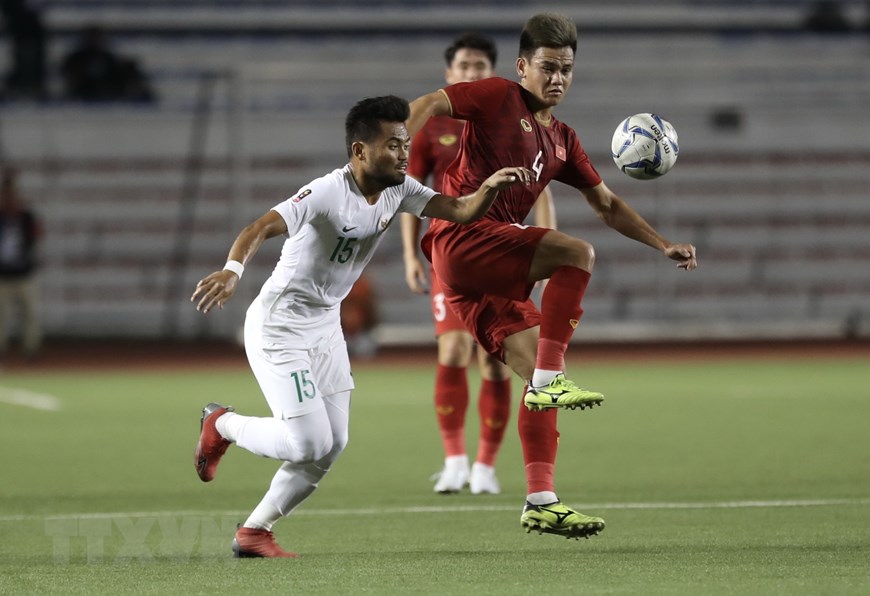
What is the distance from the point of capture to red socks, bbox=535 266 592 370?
235 inches

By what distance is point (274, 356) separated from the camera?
19.4ft

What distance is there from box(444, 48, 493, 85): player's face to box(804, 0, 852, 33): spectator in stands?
17.2m

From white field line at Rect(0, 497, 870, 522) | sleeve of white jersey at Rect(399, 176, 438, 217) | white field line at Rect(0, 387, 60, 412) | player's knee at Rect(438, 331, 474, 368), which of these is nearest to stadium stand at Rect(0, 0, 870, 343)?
white field line at Rect(0, 387, 60, 412)

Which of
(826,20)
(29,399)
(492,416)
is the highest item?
(826,20)

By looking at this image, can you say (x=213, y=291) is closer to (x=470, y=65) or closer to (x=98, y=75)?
(x=470, y=65)

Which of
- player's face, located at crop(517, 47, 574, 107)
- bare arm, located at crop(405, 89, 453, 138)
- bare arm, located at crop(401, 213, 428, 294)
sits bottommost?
bare arm, located at crop(401, 213, 428, 294)

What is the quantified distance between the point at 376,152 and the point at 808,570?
2.31 meters

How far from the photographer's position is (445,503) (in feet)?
24.8

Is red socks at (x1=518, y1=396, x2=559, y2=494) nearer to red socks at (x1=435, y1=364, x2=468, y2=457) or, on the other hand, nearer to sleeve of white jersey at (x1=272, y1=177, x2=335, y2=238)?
sleeve of white jersey at (x1=272, y1=177, x2=335, y2=238)

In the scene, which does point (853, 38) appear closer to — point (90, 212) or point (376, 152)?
point (90, 212)

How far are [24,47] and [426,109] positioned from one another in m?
17.4

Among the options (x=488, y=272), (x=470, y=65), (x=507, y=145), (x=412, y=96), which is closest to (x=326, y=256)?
(x=488, y=272)

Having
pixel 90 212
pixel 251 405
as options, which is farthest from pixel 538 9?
pixel 251 405

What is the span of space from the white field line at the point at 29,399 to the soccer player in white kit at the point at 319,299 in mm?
7557
